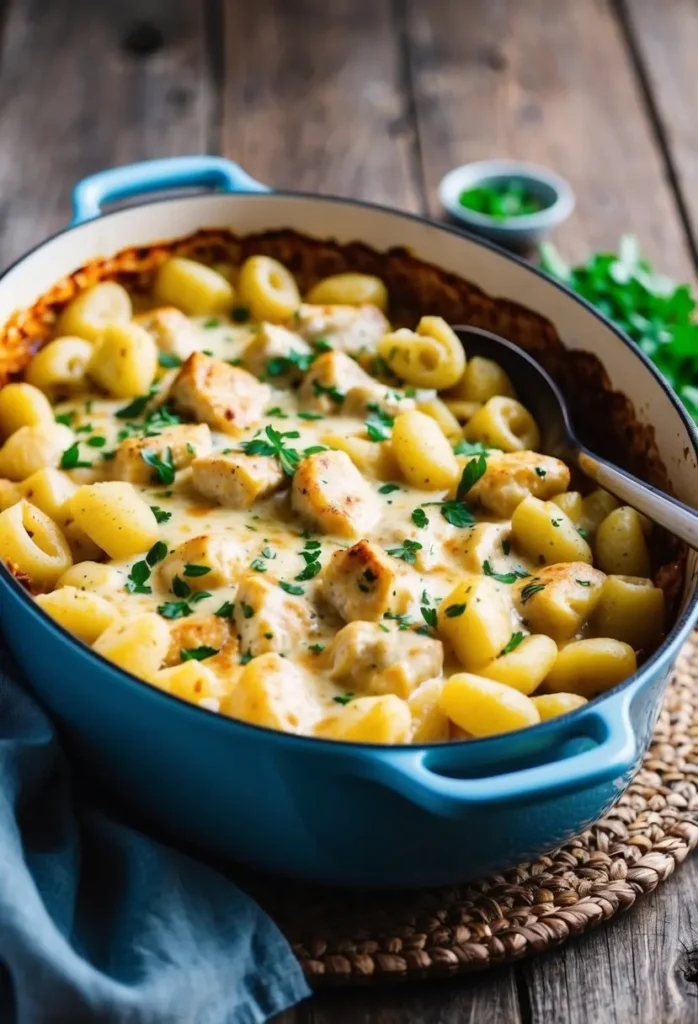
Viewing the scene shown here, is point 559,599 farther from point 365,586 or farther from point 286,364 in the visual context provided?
point 286,364

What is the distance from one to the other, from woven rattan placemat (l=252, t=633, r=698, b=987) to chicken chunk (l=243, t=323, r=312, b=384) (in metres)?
1.18

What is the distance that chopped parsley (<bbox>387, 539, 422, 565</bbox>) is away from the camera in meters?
2.45

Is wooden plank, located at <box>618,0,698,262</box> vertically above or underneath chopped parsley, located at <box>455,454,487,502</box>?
above

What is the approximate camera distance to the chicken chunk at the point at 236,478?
2.53 metres

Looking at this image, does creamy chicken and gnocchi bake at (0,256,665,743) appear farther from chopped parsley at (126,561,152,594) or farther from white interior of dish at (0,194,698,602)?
white interior of dish at (0,194,698,602)

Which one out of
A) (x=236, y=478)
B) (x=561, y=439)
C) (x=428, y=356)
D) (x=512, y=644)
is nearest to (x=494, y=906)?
(x=512, y=644)

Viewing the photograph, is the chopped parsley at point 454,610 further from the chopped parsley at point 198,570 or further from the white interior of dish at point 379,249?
the white interior of dish at point 379,249

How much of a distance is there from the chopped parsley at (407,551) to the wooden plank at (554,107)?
6.34 feet

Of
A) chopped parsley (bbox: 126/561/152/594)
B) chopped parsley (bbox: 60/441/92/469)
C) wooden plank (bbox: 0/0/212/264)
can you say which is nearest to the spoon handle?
A: chopped parsley (bbox: 126/561/152/594)

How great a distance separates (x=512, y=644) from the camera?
2.32 meters

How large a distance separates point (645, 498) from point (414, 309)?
3.37ft

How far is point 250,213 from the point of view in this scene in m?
3.27

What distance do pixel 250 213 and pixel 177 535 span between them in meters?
1.11

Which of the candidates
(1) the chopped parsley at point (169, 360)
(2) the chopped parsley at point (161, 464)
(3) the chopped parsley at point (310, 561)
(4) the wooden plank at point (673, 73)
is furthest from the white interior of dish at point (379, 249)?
(4) the wooden plank at point (673, 73)
